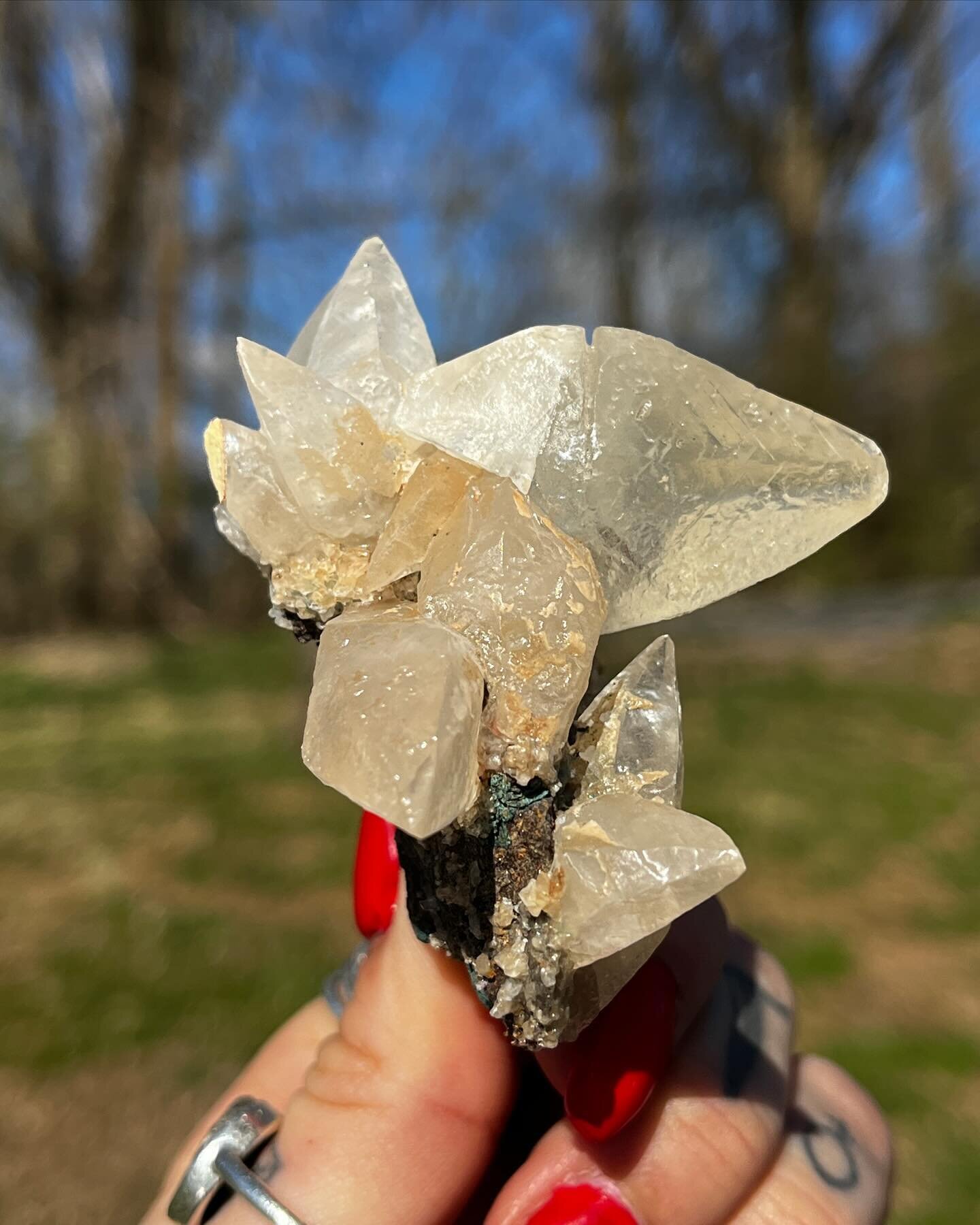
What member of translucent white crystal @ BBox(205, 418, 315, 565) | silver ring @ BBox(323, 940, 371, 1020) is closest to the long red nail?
silver ring @ BBox(323, 940, 371, 1020)

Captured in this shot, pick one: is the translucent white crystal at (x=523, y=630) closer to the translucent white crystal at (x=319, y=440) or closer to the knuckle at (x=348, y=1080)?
the translucent white crystal at (x=319, y=440)

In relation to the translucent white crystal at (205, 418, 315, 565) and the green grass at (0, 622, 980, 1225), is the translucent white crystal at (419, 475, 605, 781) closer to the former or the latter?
the translucent white crystal at (205, 418, 315, 565)

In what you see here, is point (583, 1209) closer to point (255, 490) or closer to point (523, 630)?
point (523, 630)

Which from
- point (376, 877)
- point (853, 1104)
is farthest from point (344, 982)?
point (853, 1104)

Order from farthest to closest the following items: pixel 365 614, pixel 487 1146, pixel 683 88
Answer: pixel 683 88
pixel 487 1146
pixel 365 614

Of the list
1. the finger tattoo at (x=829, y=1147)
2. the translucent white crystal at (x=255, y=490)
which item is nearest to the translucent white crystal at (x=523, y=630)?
the translucent white crystal at (x=255, y=490)

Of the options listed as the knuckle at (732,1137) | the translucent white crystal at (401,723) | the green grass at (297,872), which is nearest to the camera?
the translucent white crystal at (401,723)

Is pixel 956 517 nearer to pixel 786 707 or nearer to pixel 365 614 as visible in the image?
pixel 786 707

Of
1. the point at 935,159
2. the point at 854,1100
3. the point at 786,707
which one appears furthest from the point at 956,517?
the point at 854,1100
